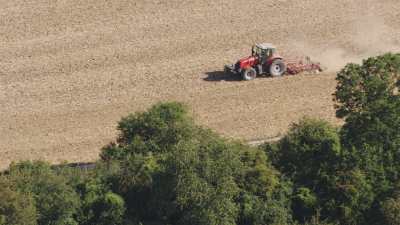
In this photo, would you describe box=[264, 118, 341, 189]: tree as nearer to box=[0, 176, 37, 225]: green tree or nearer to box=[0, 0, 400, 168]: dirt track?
box=[0, 0, 400, 168]: dirt track

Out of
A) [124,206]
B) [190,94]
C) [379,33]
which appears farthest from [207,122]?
[379,33]

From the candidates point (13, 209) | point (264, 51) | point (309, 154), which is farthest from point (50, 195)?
point (264, 51)

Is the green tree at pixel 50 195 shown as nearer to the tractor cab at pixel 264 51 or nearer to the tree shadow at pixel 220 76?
the tree shadow at pixel 220 76

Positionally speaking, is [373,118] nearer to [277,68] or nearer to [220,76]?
[277,68]

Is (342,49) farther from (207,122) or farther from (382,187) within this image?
(382,187)

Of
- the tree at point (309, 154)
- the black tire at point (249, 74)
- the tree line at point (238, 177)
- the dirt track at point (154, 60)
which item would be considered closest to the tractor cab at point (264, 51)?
the black tire at point (249, 74)

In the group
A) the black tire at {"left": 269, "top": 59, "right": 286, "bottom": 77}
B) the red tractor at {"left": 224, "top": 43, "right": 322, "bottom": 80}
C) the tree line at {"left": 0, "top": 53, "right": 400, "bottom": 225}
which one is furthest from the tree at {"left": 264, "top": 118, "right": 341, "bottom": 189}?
the black tire at {"left": 269, "top": 59, "right": 286, "bottom": 77}
